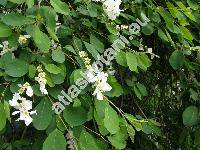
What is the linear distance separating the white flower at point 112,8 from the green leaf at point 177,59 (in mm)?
413

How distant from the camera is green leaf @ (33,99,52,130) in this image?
1.29 m

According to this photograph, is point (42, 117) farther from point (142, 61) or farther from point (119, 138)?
point (142, 61)

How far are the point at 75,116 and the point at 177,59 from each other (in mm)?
724

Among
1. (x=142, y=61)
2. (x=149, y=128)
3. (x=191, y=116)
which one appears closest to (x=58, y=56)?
(x=142, y=61)

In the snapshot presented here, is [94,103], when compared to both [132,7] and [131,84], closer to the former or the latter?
[131,84]

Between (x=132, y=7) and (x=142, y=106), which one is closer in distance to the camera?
(x=132, y=7)

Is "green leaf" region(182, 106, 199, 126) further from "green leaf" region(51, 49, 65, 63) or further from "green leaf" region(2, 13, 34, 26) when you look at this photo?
"green leaf" region(2, 13, 34, 26)

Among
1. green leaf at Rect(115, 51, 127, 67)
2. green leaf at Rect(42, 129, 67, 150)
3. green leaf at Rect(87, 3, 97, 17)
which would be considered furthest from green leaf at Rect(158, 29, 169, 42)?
green leaf at Rect(42, 129, 67, 150)

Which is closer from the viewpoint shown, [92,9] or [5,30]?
[5,30]

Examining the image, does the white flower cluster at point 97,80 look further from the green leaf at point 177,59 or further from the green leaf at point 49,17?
the green leaf at point 177,59

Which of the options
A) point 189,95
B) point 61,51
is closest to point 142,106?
point 189,95

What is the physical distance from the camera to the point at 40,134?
1.55 meters

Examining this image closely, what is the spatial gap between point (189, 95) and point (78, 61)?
0.78 meters

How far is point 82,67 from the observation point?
138 centimetres
